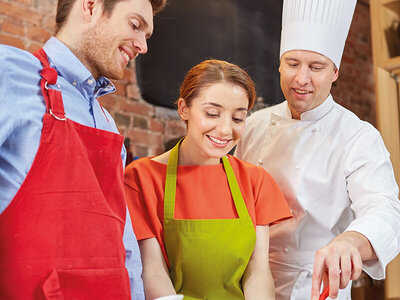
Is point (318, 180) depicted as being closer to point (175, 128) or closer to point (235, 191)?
point (235, 191)

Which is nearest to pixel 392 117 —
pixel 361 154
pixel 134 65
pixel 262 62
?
pixel 262 62

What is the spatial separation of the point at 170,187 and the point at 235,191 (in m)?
0.20

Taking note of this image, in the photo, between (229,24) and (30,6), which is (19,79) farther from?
(229,24)

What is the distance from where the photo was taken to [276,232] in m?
1.80

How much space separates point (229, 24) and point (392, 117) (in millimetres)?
1131

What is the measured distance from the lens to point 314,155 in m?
1.84

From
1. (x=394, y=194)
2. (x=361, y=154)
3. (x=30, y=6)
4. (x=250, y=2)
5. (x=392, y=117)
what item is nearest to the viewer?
(x=394, y=194)

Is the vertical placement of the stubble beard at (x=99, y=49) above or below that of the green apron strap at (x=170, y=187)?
above

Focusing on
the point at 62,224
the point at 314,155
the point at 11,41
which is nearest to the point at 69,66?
the point at 62,224

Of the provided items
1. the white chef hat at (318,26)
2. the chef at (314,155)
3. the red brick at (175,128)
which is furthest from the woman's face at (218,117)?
the red brick at (175,128)

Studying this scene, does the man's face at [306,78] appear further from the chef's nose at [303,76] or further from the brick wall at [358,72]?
the brick wall at [358,72]

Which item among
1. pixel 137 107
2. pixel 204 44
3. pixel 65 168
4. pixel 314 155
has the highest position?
pixel 204 44

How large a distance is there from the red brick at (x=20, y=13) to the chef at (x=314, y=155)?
1.41 metres

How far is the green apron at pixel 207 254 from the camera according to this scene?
143 cm
